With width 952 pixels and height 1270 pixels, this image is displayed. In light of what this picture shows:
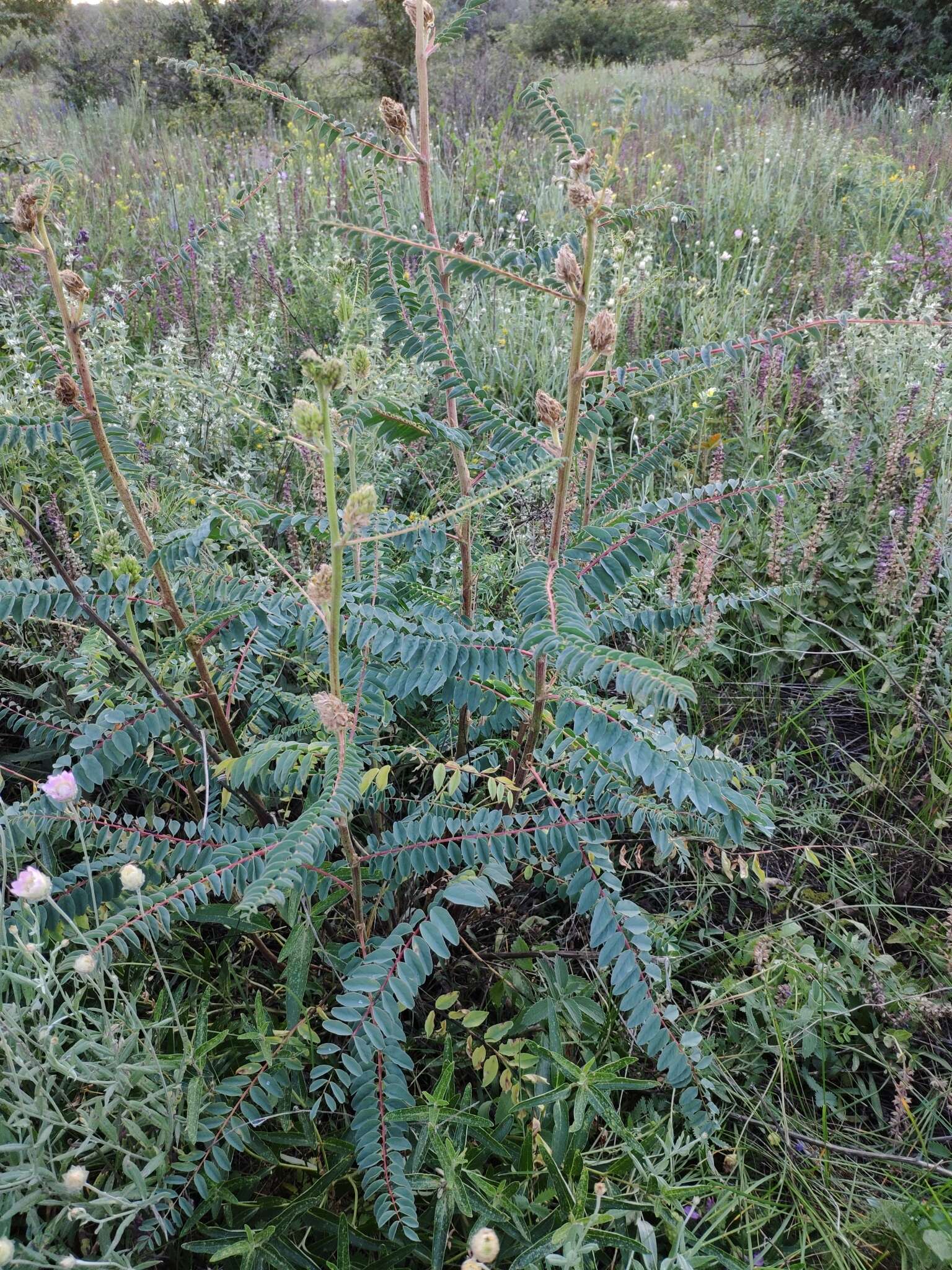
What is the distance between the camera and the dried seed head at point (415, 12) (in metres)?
1.13

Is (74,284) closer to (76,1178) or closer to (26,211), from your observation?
(26,211)

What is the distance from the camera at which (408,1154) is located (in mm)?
1114

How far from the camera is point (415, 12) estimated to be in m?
1.12

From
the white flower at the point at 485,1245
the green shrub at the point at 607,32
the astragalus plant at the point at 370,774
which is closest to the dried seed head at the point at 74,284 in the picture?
the astragalus plant at the point at 370,774

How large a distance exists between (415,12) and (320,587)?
88 centimetres

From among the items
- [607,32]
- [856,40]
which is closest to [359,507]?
[856,40]

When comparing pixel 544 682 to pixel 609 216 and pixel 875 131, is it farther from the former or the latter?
pixel 875 131

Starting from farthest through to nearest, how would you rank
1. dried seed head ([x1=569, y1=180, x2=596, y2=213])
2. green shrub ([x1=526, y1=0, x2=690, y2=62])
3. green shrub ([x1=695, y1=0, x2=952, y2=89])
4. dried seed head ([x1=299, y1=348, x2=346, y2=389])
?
1. green shrub ([x1=526, y1=0, x2=690, y2=62])
2. green shrub ([x1=695, y1=0, x2=952, y2=89])
3. dried seed head ([x1=569, y1=180, x2=596, y2=213])
4. dried seed head ([x1=299, y1=348, x2=346, y2=389])

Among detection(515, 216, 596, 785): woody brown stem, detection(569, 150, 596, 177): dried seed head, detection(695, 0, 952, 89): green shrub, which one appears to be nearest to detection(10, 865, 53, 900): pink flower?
detection(515, 216, 596, 785): woody brown stem

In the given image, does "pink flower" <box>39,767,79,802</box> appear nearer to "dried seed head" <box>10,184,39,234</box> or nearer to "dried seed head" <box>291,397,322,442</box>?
"dried seed head" <box>291,397,322,442</box>

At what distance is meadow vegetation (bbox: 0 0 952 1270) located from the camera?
3.26ft

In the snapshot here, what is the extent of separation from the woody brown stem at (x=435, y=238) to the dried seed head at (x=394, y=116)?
32 mm

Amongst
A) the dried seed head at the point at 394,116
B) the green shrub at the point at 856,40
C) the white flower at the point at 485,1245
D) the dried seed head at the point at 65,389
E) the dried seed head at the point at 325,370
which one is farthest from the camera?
the green shrub at the point at 856,40

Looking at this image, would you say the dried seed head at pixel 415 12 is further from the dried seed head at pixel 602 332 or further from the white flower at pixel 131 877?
the white flower at pixel 131 877
